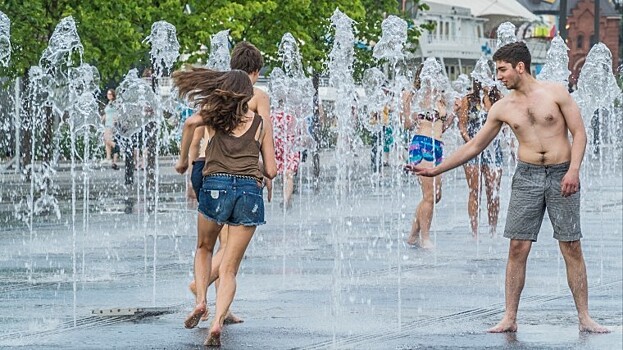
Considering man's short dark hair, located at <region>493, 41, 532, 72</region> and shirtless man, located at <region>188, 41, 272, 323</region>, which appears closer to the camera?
man's short dark hair, located at <region>493, 41, 532, 72</region>

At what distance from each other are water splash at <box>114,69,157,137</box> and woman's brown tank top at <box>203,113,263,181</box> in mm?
17563

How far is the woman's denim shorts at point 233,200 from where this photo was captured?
900cm

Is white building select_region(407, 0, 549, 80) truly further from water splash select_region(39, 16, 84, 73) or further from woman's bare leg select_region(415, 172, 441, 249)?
woman's bare leg select_region(415, 172, 441, 249)

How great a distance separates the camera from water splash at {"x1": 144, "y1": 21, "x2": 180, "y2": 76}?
24828 mm

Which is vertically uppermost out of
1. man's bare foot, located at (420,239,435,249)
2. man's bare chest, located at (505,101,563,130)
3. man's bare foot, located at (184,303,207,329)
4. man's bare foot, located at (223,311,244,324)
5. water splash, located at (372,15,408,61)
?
water splash, located at (372,15,408,61)

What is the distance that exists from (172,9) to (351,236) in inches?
470

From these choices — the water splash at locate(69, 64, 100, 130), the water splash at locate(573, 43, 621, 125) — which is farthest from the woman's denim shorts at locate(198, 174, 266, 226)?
the water splash at locate(573, 43, 621, 125)

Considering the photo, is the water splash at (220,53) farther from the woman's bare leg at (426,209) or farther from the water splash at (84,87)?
the woman's bare leg at (426,209)

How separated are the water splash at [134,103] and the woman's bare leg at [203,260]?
17.3 m

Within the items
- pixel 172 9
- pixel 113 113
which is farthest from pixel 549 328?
pixel 113 113

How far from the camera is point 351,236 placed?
55.0 feet

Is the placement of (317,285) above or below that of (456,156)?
below

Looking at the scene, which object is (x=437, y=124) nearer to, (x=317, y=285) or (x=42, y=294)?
(x=317, y=285)

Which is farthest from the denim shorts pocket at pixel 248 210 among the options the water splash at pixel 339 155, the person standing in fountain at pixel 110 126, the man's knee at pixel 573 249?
the person standing in fountain at pixel 110 126
